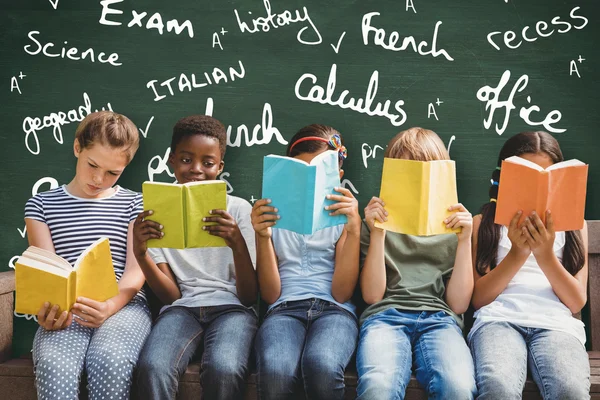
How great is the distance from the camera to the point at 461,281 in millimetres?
2436

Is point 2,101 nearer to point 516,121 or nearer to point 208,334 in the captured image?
point 208,334

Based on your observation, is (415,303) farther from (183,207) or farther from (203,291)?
(183,207)

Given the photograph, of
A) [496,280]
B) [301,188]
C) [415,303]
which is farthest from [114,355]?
[496,280]

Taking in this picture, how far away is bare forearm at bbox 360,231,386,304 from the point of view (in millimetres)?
2436

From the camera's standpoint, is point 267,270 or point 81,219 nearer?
point 267,270

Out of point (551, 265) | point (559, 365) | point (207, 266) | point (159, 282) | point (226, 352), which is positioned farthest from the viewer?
point (207, 266)

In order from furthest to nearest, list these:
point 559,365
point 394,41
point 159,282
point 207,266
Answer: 1. point 394,41
2. point 207,266
3. point 159,282
4. point 559,365

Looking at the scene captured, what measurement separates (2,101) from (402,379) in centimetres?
211

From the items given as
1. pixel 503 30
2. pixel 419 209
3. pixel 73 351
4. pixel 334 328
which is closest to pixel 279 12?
pixel 503 30

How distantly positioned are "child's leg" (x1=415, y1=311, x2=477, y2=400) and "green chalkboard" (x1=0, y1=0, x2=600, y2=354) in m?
0.76

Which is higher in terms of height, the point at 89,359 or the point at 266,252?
the point at 266,252

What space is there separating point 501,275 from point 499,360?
0.36 metres

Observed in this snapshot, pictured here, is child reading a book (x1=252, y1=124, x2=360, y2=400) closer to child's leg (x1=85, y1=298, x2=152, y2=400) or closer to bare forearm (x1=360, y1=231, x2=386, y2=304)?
bare forearm (x1=360, y1=231, x2=386, y2=304)

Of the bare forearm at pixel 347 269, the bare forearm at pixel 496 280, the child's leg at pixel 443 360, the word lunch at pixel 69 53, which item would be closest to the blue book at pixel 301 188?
the bare forearm at pixel 347 269
